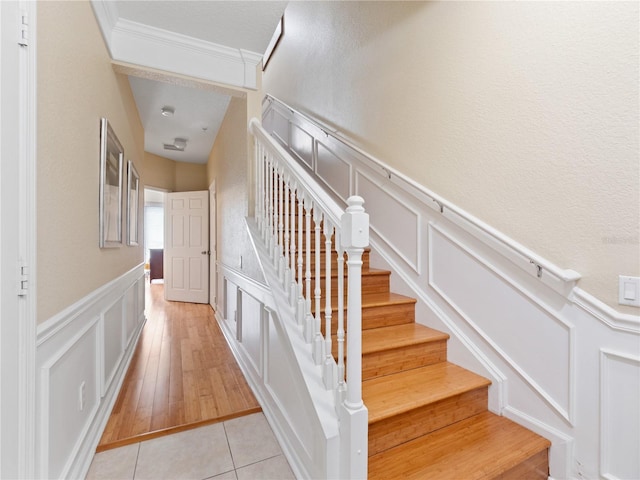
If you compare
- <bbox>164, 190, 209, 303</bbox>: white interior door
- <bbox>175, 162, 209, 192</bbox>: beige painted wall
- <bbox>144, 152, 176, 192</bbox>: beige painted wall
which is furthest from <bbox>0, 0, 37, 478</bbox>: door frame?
<bbox>175, 162, 209, 192</bbox>: beige painted wall

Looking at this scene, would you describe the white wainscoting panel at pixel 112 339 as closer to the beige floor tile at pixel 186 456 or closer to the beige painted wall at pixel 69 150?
the beige painted wall at pixel 69 150

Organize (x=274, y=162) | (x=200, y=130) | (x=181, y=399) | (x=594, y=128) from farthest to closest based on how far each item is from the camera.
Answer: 1. (x=200, y=130)
2. (x=181, y=399)
3. (x=274, y=162)
4. (x=594, y=128)

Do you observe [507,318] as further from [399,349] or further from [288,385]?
[288,385]

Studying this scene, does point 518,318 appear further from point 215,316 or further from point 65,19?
point 215,316

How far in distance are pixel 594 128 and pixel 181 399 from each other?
9.33 ft

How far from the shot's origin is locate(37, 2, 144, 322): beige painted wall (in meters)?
1.20

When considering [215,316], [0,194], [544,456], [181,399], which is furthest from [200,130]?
[544,456]

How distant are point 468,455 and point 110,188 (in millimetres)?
2584

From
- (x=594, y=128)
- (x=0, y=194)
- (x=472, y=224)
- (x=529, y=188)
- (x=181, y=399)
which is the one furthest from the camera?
(x=181, y=399)

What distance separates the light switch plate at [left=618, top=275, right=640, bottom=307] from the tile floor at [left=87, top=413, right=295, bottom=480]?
5.54 feet

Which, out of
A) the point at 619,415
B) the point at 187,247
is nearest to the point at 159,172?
the point at 187,247

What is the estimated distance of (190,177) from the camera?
20.4 feet

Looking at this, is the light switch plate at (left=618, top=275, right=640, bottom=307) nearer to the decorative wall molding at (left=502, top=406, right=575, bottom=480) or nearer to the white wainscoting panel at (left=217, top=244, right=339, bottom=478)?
the decorative wall molding at (left=502, top=406, right=575, bottom=480)

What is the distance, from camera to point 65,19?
1.39 meters
